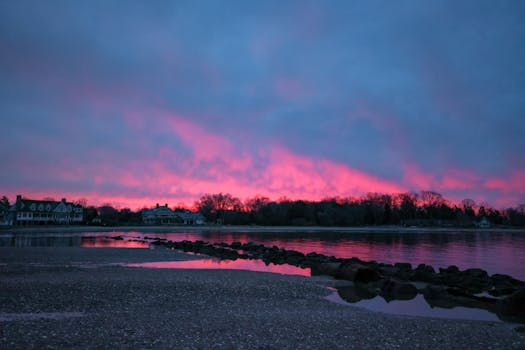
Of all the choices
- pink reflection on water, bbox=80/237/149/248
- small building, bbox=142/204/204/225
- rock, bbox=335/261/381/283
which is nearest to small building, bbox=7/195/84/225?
small building, bbox=142/204/204/225

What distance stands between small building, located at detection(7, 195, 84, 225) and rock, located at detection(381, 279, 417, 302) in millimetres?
113183

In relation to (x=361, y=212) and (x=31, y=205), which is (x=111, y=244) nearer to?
(x=31, y=205)

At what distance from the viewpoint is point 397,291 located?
20875 millimetres

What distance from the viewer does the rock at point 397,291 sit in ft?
66.6

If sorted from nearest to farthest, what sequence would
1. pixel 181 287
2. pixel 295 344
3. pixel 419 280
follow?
pixel 295 344 < pixel 181 287 < pixel 419 280

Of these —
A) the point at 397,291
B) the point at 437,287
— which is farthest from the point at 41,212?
the point at 437,287

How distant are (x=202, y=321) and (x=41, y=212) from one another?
126 meters

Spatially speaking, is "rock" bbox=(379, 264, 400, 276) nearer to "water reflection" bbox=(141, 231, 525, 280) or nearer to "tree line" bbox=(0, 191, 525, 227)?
"water reflection" bbox=(141, 231, 525, 280)

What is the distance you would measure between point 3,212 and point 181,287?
10905 cm

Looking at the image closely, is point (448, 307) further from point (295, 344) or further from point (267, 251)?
point (267, 251)

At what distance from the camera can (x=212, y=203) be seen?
631 ft

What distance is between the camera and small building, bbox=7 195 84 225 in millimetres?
115625

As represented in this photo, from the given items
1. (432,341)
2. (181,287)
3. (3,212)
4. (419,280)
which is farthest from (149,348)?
(3,212)

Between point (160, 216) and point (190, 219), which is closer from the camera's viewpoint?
point (160, 216)
